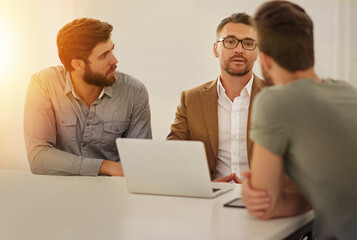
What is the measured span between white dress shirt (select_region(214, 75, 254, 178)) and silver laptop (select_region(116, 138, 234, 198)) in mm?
1040

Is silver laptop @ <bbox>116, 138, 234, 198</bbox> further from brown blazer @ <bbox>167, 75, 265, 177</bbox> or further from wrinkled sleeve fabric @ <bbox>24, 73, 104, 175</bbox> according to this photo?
brown blazer @ <bbox>167, 75, 265, 177</bbox>

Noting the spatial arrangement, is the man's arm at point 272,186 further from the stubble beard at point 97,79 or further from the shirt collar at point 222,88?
the stubble beard at point 97,79

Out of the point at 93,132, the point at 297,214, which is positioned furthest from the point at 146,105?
the point at 297,214

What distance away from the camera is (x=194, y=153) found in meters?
1.65

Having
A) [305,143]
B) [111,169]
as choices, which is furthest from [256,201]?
[111,169]

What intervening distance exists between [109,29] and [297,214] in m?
1.97

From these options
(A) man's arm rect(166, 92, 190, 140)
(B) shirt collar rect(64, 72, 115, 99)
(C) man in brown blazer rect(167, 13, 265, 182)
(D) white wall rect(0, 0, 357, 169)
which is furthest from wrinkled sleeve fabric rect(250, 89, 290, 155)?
(D) white wall rect(0, 0, 357, 169)

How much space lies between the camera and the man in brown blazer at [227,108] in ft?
9.43

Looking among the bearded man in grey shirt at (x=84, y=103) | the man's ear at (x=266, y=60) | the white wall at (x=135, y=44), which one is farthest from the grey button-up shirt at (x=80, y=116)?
the white wall at (x=135, y=44)

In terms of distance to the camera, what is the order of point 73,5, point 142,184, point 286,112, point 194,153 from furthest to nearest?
1. point 73,5
2. point 142,184
3. point 194,153
4. point 286,112

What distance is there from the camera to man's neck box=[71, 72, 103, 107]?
3.00 metres

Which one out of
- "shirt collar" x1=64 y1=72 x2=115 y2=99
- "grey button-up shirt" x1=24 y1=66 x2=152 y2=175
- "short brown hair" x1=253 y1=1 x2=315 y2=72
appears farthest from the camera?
"shirt collar" x1=64 y1=72 x2=115 y2=99

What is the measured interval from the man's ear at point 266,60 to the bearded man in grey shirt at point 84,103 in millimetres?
1553

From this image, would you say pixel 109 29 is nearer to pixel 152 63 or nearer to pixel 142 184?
pixel 142 184
